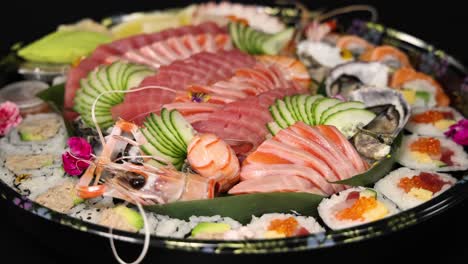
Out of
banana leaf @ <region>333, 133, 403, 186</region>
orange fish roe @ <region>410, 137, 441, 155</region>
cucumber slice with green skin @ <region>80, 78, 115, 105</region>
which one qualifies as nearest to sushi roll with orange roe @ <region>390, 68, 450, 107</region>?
orange fish roe @ <region>410, 137, 441, 155</region>

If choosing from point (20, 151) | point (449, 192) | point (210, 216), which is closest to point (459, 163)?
point (449, 192)

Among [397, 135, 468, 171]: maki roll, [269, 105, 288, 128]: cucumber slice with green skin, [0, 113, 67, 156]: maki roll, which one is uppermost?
[269, 105, 288, 128]: cucumber slice with green skin

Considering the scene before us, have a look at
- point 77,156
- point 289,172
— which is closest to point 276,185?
point 289,172

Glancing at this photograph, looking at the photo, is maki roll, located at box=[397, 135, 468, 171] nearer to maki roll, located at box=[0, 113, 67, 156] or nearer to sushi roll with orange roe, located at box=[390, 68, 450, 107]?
sushi roll with orange roe, located at box=[390, 68, 450, 107]

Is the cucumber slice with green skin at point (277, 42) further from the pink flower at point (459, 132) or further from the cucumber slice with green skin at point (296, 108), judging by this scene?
the pink flower at point (459, 132)

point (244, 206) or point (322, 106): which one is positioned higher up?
point (322, 106)

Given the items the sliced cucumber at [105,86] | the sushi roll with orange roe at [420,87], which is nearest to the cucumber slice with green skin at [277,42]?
the sushi roll with orange roe at [420,87]

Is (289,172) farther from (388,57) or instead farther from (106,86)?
(388,57)
